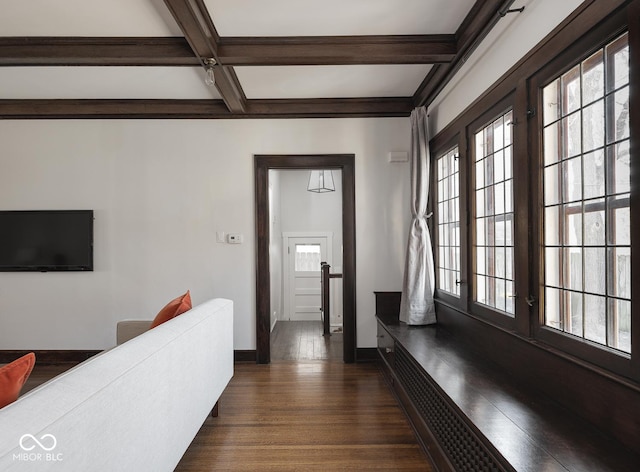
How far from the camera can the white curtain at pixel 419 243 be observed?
3451 millimetres

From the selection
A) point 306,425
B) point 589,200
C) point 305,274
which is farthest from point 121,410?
point 305,274

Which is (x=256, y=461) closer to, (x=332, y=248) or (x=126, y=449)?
(x=126, y=449)

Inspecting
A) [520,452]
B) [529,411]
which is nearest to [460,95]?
[529,411]

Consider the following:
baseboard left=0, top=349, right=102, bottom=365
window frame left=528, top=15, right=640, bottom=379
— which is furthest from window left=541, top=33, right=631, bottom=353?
baseboard left=0, top=349, right=102, bottom=365

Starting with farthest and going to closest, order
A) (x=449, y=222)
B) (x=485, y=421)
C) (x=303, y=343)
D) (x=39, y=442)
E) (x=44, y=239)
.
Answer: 1. (x=303, y=343)
2. (x=44, y=239)
3. (x=449, y=222)
4. (x=485, y=421)
5. (x=39, y=442)

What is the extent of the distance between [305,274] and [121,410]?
5298 millimetres

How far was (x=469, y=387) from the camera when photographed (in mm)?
1957

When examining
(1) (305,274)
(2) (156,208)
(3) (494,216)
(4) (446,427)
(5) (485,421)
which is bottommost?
(4) (446,427)

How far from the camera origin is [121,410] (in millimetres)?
1269

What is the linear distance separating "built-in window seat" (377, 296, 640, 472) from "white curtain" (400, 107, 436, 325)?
0.61 metres

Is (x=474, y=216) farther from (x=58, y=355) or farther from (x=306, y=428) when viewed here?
(x=58, y=355)

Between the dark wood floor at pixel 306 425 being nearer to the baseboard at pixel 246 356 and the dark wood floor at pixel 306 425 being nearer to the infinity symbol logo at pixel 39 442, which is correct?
the baseboard at pixel 246 356

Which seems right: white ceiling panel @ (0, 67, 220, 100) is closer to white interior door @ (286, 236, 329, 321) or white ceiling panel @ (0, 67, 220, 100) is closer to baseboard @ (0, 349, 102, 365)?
baseboard @ (0, 349, 102, 365)

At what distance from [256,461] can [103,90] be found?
3.38 meters
